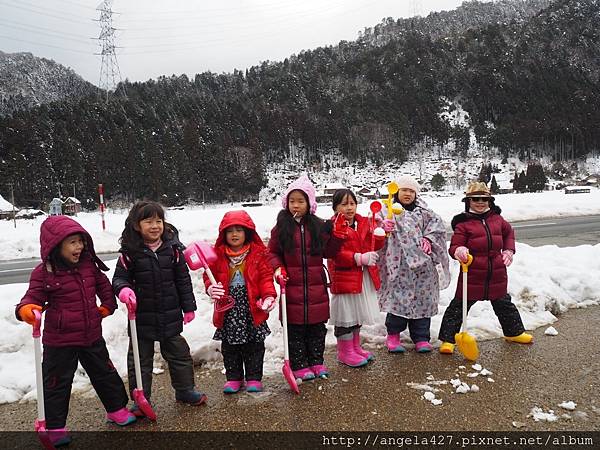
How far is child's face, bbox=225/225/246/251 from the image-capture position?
3.51 m

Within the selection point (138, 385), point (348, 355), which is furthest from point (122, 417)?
point (348, 355)

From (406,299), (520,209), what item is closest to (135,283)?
(406,299)

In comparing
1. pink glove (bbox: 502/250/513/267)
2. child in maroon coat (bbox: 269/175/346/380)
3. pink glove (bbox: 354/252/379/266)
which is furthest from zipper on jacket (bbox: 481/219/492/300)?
Result: child in maroon coat (bbox: 269/175/346/380)

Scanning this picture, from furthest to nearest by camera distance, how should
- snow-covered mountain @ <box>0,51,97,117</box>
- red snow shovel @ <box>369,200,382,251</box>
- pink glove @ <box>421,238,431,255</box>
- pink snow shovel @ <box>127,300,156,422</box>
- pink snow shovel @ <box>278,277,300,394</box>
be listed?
snow-covered mountain @ <box>0,51,97,117</box>, pink glove @ <box>421,238,431,255</box>, red snow shovel @ <box>369,200,382,251</box>, pink snow shovel @ <box>278,277,300,394</box>, pink snow shovel @ <box>127,300,156,422</box>

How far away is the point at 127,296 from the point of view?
2.97 m

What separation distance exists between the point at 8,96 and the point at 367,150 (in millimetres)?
95635

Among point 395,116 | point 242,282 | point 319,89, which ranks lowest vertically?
point 242,282

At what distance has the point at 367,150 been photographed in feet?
261

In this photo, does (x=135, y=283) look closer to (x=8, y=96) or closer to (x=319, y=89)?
(x=319, y=89)

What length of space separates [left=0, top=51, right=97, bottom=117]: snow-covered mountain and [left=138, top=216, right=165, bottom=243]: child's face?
128 meters

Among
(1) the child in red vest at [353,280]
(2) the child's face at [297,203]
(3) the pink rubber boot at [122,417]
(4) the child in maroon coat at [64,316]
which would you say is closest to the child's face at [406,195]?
(1) the child in red vest at [353,280]

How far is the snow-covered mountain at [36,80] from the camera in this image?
119m

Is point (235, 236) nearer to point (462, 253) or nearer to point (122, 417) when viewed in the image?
point (122, 417)

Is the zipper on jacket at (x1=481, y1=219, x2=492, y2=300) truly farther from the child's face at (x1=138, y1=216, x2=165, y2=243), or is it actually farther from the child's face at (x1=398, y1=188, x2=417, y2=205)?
the child's face at (x1=138, y1=216, x2=165, y2=243)
